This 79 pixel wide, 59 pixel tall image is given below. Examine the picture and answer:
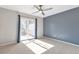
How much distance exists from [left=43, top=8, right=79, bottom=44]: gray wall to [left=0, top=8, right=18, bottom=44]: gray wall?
3038mm

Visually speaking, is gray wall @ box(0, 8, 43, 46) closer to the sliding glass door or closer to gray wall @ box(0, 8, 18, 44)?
gray wall @ box(0, 8, 18, 44)

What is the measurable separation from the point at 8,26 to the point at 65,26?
3898 millimetres

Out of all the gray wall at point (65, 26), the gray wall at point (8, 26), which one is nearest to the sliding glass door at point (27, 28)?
the gray wall at point (8, 26)

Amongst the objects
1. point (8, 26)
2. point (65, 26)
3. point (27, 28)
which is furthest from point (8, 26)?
point (65, 26)

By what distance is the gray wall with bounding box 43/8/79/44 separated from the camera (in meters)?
4.16

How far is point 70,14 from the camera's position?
4.45m

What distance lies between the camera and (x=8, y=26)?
14.3 ft

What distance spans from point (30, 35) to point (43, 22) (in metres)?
1.93

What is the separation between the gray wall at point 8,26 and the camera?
409 centimetres

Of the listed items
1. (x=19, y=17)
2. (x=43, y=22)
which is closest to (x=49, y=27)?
(x=43, y=22)

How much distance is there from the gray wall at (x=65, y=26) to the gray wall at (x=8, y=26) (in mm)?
3038

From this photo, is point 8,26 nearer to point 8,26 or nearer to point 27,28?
point 8,26

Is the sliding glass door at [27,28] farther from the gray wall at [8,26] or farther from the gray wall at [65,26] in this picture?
the gray wall at [65,26]
